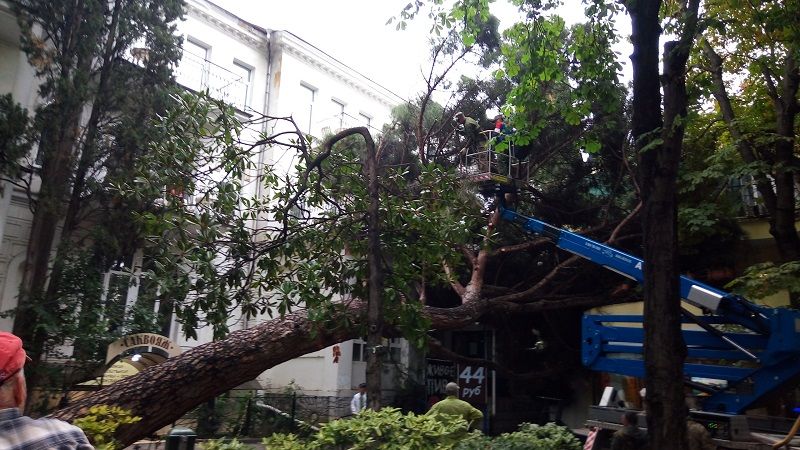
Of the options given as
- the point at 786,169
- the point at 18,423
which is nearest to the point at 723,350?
the point at 786,169

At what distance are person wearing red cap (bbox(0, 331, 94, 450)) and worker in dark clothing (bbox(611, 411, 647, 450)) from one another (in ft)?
19.9

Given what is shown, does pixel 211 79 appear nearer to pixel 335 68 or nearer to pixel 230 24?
pixel 230 24

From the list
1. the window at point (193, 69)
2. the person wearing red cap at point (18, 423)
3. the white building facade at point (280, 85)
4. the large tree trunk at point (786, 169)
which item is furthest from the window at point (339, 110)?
the person wearing red cap at point (18, 423)

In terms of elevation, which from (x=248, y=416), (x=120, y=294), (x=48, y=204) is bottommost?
(x=248, y=416)

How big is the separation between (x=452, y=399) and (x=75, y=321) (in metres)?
6.57

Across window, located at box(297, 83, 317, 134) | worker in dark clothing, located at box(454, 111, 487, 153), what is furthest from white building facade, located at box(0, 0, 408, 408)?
worker in dark clothing, located at box(454, 111, 487, 153)

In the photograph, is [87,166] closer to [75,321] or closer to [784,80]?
[75,321]

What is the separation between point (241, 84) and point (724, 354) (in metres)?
13.9

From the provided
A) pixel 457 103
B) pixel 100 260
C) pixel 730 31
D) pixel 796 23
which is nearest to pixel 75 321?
pixel 100 260

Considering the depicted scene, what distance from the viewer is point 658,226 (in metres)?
5.43

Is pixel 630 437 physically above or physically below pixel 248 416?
above

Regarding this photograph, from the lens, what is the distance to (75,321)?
10.4m

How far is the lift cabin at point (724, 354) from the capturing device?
6770 mm

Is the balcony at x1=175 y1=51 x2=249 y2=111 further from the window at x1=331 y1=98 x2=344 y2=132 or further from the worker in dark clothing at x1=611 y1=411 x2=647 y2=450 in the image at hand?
the worker in dark clothing at x1=611 y1=411 x2=647 y2=450
